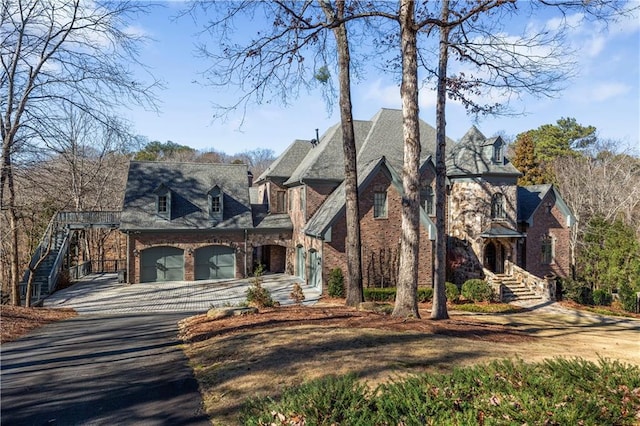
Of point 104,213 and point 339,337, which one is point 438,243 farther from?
point 104,213

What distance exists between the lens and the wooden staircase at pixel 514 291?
2308 cm

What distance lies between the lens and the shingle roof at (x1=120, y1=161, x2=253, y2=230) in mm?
25641

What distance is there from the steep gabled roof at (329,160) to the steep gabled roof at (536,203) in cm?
1199

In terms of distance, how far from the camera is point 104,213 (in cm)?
2688

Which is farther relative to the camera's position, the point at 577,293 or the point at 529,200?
the point at 529,200

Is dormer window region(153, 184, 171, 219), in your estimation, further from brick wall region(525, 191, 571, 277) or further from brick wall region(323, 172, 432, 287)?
brick wall region(525, 191, 571, 277)

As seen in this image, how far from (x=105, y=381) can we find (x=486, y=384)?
6.61 metres

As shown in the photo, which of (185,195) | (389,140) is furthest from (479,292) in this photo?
(185,195)

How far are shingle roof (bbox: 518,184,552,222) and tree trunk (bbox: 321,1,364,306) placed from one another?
16.6 m

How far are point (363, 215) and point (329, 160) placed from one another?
569 centimetres

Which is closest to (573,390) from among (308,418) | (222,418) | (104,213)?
(308,418)

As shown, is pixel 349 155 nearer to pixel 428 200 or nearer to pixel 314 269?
pixel 314 269

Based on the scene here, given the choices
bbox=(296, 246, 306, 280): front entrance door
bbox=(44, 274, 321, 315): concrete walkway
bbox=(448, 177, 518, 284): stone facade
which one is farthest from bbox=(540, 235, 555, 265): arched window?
bbox=(44, 274, 321, 315): concrete walkway

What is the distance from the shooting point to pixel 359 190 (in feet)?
70.2
